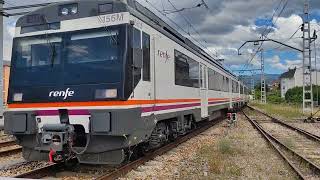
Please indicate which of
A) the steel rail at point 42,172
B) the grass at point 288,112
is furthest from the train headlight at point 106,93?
the grass at point 288,112

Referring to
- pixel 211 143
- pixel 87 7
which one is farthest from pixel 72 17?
pixel 211 143

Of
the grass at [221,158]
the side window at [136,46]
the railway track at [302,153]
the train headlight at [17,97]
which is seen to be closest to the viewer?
the side window at [136,46]

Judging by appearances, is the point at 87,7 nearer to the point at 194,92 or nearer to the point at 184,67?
the point at 184,67

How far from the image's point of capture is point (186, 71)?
13.3 meters

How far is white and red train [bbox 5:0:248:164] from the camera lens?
26.6 ft

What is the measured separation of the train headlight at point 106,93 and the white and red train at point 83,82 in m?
0.02

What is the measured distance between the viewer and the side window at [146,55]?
8.99 metres

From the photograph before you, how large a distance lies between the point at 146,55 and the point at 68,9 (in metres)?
1.85

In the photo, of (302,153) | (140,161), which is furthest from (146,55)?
(302,153)

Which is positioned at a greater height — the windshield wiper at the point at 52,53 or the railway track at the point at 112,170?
the windshield wiper at the point at 52,53

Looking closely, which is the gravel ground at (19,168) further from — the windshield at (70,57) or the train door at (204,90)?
the train door at (204,90)

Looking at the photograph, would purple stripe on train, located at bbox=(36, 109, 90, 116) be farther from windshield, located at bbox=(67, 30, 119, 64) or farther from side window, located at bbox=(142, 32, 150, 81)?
side window, located at bbox=(142, 32, 150, 81)

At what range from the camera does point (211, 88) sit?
1853cm

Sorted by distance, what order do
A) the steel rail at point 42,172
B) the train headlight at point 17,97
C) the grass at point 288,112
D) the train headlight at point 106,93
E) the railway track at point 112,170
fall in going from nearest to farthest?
the train headlight at point 106,93 → the railway track at point 112,170 → the steel rail at point 42,172 → the train headlight at point 17,97 → the grass at point 288,112
